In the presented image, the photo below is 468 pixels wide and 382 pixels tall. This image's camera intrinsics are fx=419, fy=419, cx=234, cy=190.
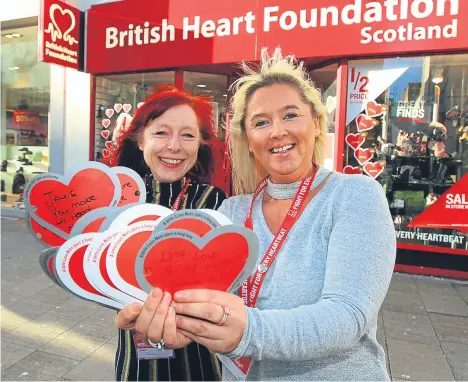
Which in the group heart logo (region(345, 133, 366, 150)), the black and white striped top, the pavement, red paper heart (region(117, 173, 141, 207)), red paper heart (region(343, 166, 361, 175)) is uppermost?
heart logo (region(345, 133, 366, 150))

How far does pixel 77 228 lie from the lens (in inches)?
42.6

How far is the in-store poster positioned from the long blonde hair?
4198mm

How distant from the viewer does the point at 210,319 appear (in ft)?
3.05

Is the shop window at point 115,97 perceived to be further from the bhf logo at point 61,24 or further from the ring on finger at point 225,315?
the ring on finger at point 225,315

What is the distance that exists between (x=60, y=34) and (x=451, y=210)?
5.82 m

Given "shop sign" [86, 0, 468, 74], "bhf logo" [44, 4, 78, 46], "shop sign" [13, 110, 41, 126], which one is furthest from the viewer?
"shop sign" [13, 110, 41, 126]

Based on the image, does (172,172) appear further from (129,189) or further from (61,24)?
(61,24)

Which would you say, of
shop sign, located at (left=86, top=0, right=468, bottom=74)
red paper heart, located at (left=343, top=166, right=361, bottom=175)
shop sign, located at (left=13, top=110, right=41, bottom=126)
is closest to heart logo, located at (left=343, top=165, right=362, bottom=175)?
red paper heart, located at (left=343, top=166, right=361, bottom=175)

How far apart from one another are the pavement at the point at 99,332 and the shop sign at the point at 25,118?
3951 mm

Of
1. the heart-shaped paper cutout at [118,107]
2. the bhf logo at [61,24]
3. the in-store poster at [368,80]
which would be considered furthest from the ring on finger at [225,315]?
the heart-shaped paper cutout at [118,107]

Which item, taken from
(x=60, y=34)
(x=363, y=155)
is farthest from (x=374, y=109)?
(x=60, y=34)

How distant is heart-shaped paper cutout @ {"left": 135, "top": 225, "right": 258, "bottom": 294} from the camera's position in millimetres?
962

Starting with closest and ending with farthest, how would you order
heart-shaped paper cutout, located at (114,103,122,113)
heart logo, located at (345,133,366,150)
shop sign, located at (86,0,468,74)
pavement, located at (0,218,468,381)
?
pavement, located at (0,218,468,381)
shop sign, located at (86,0,468,74)
heart logo, located at (345,133,366,150)
heart-shaped paper cutout, located at (114,103,122,113)

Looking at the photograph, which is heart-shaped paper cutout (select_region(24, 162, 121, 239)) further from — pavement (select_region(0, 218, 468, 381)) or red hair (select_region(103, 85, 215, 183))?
pavement (select_region(0, 218, 468, 381))
